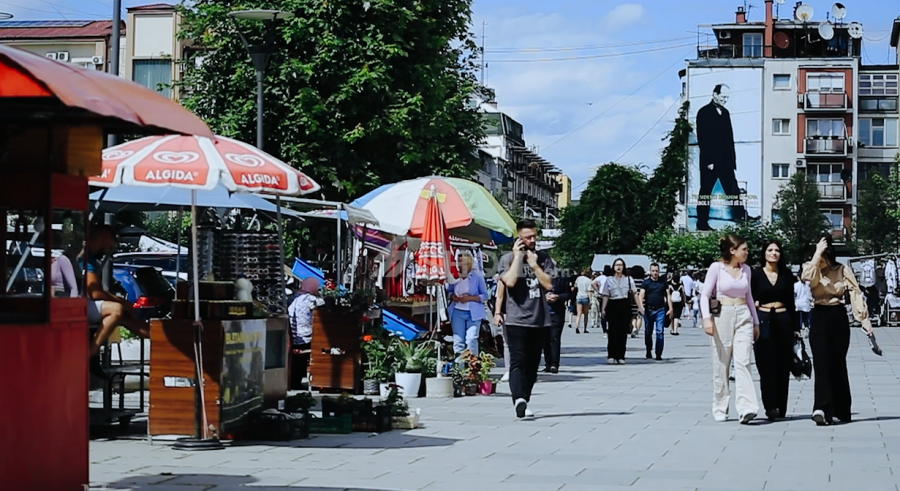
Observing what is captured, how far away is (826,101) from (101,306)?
280 ft

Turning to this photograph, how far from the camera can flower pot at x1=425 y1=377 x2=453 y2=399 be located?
55.0ft

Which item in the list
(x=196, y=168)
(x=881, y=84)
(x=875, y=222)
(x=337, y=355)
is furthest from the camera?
(x=881, y=84)

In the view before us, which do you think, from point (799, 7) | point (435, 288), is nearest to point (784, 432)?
point (435, 288)

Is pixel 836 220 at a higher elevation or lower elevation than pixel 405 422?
higher

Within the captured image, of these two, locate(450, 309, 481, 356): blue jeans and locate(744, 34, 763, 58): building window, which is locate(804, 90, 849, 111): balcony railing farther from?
locate(450, 309, 481, 356): blue jeans

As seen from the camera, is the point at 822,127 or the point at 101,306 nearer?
the point at 101,306

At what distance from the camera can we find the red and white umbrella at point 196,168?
1095 cm

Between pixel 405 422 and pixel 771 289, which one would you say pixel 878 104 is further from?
pixel 405 422

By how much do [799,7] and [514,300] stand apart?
87.0 metres

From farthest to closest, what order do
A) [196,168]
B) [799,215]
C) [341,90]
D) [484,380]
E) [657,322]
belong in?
[799,215], [341,90], [657,322], [484,380], [196,168]

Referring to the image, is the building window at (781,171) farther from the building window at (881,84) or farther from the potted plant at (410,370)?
the potted plant at (410,370)

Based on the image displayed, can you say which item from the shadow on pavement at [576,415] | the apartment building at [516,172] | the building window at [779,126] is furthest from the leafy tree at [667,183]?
the shadow on pavement at [576,415]

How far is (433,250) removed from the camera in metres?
18.8

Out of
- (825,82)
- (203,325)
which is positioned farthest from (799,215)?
(203,325)
